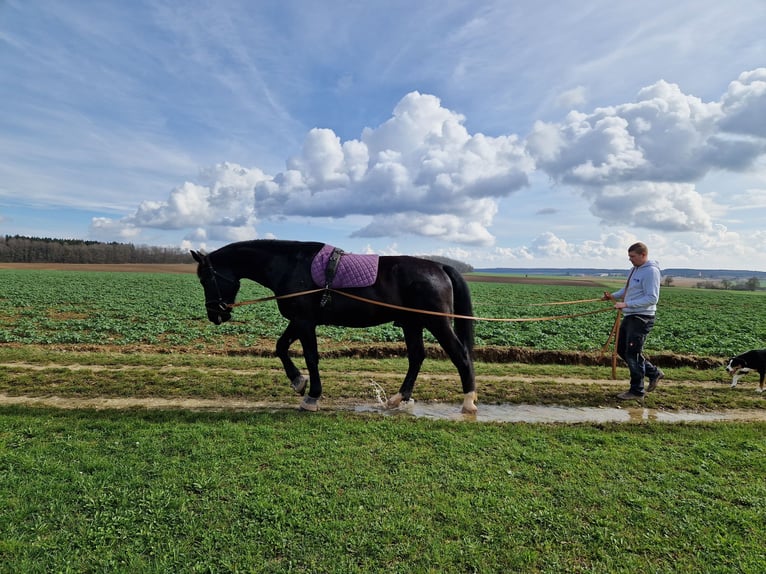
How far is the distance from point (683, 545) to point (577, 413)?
11.7 feet

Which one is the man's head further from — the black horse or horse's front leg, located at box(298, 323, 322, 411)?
horse's front leg, located at box(298, 323, 322, 411)

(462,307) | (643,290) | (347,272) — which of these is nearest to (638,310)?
(643,290)

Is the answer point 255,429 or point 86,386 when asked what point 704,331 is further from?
point 86,386

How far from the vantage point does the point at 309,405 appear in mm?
6371

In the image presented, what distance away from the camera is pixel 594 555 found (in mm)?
3090

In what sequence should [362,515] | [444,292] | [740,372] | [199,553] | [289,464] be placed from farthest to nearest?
[740,372] < [444,292] < [289,464] < [362,515] < [199,553]

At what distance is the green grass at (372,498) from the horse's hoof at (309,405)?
0.98 metres

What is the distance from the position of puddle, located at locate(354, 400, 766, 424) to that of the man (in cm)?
67

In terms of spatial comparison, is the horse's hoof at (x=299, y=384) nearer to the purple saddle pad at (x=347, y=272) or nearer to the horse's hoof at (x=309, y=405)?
the horse's hoof at (x=309, y=405)

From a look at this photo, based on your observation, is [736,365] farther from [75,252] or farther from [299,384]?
[75,252]

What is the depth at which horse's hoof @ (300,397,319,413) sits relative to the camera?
6348 mm

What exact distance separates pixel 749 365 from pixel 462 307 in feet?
23.2

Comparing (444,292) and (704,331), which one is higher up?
(444,292)

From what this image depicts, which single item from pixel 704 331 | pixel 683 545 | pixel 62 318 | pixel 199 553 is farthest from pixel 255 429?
pixel 704 331
